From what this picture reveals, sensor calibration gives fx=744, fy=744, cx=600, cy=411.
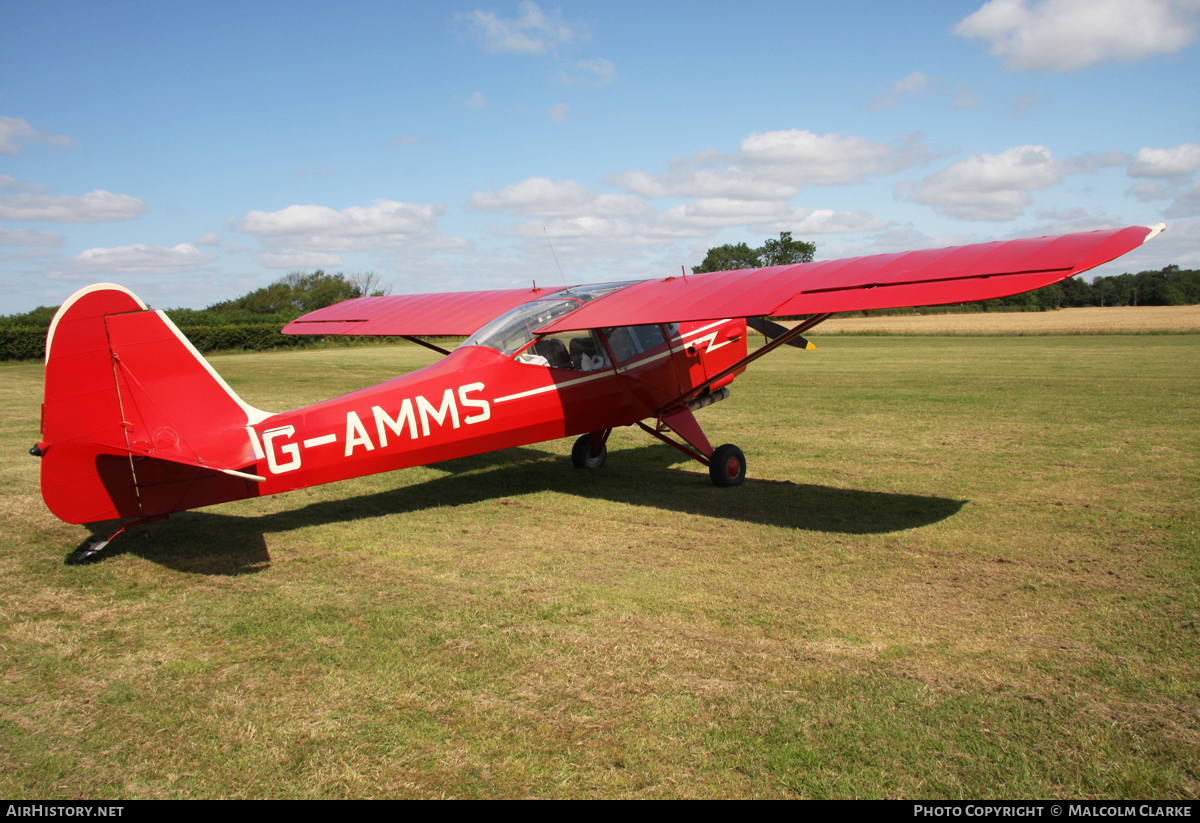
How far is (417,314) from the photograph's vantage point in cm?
1058

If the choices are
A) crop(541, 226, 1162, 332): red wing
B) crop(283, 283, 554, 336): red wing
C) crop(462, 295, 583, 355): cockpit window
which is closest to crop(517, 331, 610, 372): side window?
crop(462, 295, 583, 355): cockpit window

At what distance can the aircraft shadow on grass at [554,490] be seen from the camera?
6.14 metres

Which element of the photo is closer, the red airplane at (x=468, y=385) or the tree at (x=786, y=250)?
the red airplane at (x=468, y=385)

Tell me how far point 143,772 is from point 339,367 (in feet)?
83.6

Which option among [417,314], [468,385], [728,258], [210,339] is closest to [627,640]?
[468,385]

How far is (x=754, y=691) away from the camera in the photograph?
3625 mm

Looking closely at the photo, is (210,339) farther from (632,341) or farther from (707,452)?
(707,452)

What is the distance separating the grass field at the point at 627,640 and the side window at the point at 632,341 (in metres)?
1.53

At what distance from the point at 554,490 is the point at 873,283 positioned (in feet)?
13.4

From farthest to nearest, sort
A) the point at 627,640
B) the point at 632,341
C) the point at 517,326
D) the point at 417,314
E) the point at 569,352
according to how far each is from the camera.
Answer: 1. the point at 417,314
2. the point at 632,341
3. the point at 569,352
4. the point at 517,326
5. the point at 627,640

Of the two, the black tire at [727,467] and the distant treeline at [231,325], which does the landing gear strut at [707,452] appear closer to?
the black tire at [727,467]

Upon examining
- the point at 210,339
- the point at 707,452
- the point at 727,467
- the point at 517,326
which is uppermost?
the point at 210,339

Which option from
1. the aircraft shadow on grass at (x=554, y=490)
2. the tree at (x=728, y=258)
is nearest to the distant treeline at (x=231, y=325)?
the aircraft shadow on grass at (x=554, y=490)

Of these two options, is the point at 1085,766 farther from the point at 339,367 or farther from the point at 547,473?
the point at 339,367
